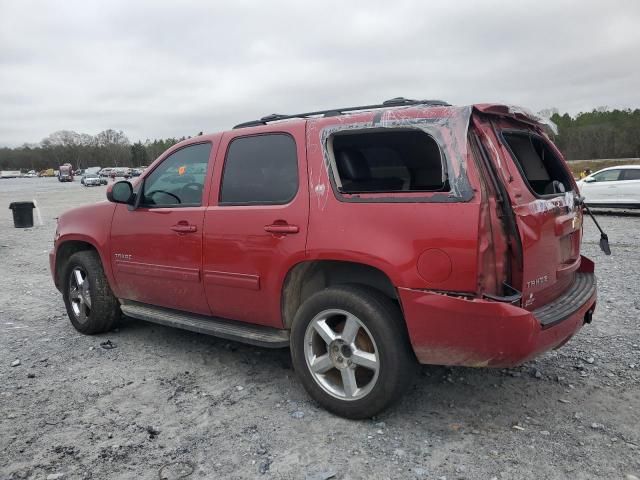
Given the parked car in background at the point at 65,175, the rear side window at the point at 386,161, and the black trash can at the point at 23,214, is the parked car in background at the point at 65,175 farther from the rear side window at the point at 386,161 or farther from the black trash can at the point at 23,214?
the rear side window at the point at 386,161

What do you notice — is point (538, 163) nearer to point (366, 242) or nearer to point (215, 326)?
point (366, 242)

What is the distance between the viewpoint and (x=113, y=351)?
460 centimetres

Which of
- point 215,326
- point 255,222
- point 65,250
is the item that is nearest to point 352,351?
point 255,222

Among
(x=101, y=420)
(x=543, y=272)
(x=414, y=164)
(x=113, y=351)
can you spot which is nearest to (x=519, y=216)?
(x=543, y=272)

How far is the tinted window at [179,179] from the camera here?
13.5ft

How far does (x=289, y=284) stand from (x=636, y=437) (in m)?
2.22

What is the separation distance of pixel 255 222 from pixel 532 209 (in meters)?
1.77

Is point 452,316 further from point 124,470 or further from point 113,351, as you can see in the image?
point 113,351

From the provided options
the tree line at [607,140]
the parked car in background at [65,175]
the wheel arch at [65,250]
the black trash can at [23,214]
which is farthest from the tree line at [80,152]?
the wheel arch at [65,250]

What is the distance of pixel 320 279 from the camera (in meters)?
3.54

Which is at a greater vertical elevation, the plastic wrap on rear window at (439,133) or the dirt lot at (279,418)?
the plastic wrap on rear window at (439,133)

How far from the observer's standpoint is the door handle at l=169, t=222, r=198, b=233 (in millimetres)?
3952

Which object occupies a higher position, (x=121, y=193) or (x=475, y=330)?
(x=121, y=193)

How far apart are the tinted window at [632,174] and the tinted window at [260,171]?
1507 cm
